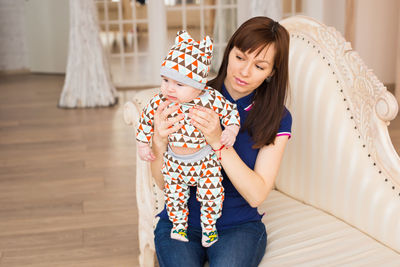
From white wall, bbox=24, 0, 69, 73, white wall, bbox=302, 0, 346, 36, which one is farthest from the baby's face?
white wall, bbox=24, 0, 69, 73

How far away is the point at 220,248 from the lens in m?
1.65

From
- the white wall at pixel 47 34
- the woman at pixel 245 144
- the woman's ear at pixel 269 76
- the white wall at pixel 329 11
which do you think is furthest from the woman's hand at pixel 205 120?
the white wall at pixel 47 34

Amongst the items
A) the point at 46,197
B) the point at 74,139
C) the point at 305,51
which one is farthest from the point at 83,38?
the point at 305,51

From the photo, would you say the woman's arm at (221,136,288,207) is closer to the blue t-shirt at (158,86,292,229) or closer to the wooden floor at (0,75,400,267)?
the blue t-shirt at (158,86,292,229)

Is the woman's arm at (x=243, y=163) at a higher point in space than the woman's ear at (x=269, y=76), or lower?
lower

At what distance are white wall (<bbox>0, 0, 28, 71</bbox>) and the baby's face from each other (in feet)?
21.2

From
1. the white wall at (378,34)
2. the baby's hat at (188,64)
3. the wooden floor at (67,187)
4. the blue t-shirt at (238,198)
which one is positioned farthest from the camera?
the white wall at (378,34)

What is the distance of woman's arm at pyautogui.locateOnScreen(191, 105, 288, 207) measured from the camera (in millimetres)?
1585

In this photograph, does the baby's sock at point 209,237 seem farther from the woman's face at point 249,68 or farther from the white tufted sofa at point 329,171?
the woman's face at point 249,68

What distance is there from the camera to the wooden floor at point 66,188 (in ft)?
8.51

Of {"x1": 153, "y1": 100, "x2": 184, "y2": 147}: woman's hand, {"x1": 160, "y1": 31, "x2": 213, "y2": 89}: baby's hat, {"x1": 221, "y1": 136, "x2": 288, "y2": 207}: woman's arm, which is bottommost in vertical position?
{"x1": 221, "y1": 136, "x2": 288, "y2": 207}: woman's arm

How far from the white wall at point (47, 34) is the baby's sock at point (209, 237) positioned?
6.03 m

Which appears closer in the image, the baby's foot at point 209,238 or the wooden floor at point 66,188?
the baby's foot at point 209,238

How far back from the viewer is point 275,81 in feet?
5.84
